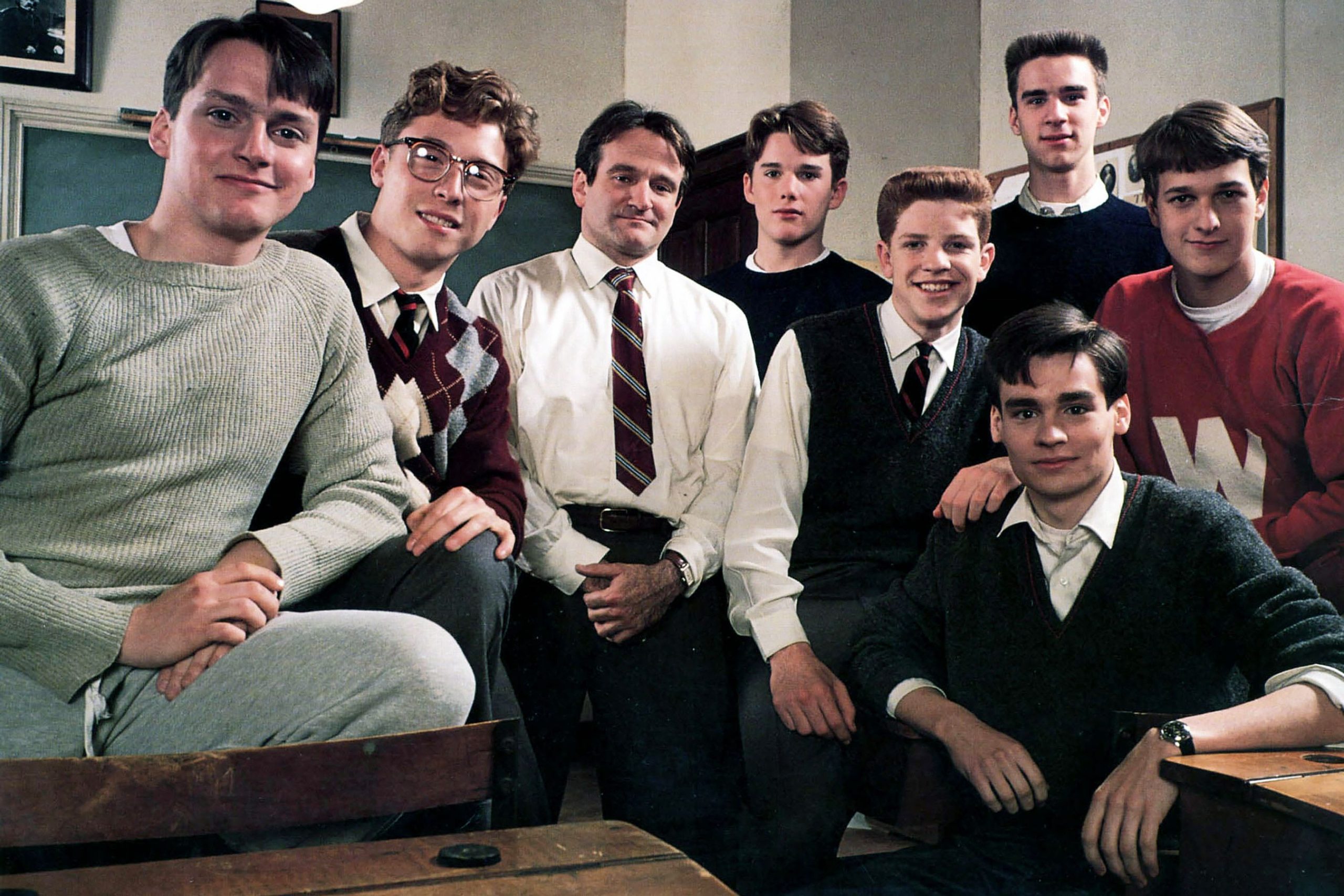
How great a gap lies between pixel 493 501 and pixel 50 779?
619 mm

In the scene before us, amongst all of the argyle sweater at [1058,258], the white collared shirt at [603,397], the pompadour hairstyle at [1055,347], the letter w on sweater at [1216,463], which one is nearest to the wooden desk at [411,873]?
the white collared shirt at [603,397]

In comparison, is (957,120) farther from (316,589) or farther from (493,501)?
(316,589)

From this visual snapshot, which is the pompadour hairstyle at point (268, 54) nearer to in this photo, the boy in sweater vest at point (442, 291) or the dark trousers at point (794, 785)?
the boy in sweater vest at point (442, 291)

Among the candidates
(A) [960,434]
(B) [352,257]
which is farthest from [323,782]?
(A) [960,434]

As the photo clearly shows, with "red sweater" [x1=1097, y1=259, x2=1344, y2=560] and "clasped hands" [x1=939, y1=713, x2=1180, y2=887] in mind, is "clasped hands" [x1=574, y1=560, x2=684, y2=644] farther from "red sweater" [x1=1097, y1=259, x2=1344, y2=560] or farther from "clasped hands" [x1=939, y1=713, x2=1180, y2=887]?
"red sweater" [x1=1097, y1=259, x2=1344, y2=560]

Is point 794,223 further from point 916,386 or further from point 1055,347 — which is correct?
point 1055,347

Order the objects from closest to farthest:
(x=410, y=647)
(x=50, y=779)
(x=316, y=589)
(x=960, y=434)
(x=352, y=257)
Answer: (x=50, y=779) → (x=410, y=647) → (x=316, y=589) → (x=352, y=257) → (x=960, y=434)

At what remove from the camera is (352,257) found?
1.34 meters

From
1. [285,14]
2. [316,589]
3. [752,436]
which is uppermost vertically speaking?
[285,14]

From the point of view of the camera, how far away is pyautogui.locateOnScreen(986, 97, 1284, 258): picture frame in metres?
1.33

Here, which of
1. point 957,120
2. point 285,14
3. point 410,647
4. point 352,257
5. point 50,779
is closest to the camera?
point 50,779

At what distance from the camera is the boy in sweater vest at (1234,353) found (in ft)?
4.27

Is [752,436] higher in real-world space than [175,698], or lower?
higher

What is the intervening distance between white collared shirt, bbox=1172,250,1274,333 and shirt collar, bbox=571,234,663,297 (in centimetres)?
73
